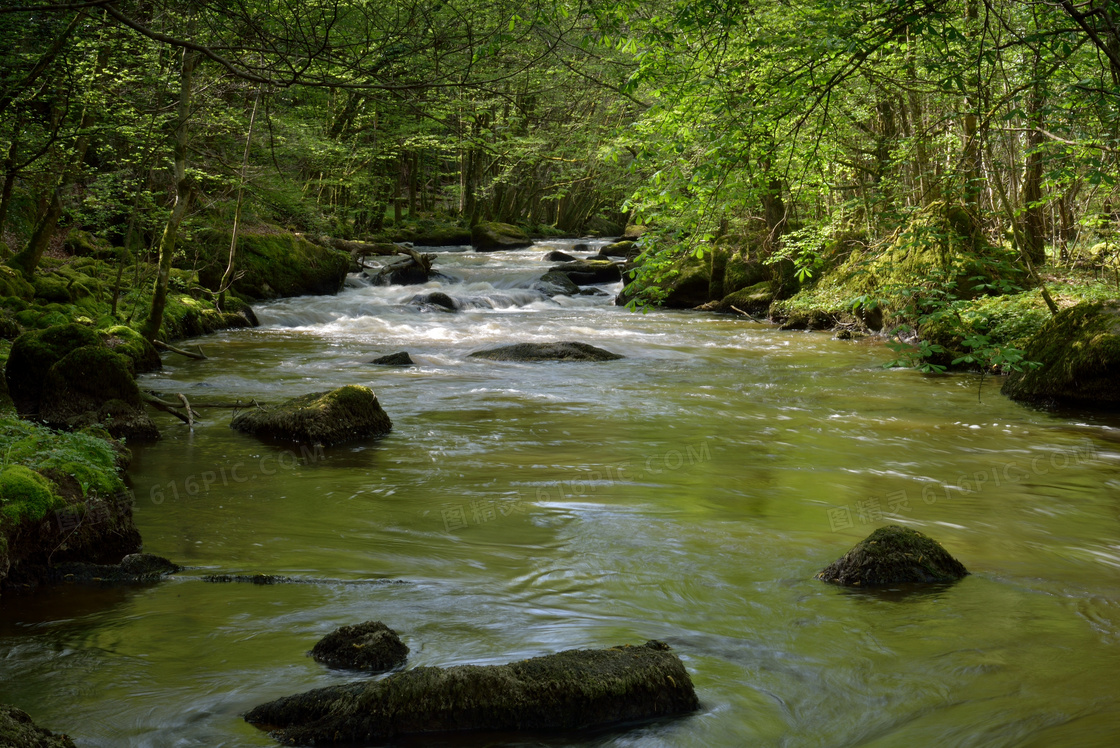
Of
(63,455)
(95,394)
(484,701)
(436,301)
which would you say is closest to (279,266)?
(436,301)

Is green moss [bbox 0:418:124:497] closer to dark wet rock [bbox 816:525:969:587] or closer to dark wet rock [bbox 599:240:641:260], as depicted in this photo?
dark wet rock [bbox 816:525:969:587]

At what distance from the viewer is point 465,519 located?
642 centimetres

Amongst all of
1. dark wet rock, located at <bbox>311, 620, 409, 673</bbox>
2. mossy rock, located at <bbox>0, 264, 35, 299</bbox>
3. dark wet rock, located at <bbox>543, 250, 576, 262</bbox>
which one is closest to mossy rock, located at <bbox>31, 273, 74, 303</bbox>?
mossy rock, located at <bbox>0, 264, 35, 299</bbox>

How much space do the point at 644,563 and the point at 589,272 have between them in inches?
923

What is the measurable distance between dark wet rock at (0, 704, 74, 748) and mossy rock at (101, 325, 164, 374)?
10.4 meters

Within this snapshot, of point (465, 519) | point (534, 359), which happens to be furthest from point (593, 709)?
point (534, 359)

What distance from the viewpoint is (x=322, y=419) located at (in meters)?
8.70

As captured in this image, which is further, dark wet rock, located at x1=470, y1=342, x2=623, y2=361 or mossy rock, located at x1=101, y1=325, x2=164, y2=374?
dark wet rock, located at x1=470, y1=342, x2=623, y2=361

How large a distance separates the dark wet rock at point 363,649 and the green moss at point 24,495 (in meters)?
1.91

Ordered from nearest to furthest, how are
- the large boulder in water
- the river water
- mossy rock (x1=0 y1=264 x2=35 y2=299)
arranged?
the river water
the large boulder in water
mossy rock (x1=0 y1=264 x2=35 y2=299)

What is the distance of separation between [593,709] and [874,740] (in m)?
1.19

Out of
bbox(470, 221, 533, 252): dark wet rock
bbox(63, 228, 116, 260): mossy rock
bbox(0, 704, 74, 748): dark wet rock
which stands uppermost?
bbox(470, 221, 533, 252): dark wet rock

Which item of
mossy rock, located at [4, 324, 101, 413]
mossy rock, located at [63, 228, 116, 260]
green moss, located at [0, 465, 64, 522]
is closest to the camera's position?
green moss, located at [0, 465, 64, 522]

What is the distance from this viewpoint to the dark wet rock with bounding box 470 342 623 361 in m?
14.8
